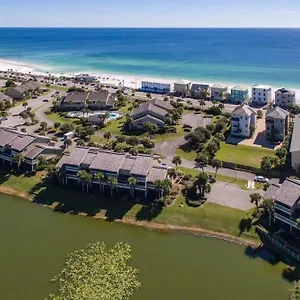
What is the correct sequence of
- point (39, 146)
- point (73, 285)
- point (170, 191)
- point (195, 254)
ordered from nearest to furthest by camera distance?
point (73, 285) → point (195, 254) → point (170, 191) → point (39, 146)

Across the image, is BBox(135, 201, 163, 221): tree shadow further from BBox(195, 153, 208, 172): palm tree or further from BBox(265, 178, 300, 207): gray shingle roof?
BBox(265, 178, 300, 207): gray shingle roof

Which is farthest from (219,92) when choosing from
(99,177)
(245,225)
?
(245,225)

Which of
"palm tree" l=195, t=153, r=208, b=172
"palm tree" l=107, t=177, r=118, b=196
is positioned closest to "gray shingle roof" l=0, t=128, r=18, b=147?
"palm tree" l=107, t=177, r=118, b=196

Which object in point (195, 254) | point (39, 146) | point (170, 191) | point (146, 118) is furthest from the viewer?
point (146, 118)

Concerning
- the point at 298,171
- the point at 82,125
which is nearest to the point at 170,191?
the point at 298,171

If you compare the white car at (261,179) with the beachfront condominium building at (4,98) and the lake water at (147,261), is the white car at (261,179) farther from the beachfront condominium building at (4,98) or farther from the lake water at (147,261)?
the beachfront condominium building at (4,98)

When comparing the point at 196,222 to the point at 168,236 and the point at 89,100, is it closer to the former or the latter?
the point at 168,236

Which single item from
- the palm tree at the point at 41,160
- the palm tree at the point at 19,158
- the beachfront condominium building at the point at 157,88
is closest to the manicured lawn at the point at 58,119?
the palm tree at the point at 41,160
